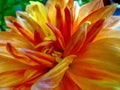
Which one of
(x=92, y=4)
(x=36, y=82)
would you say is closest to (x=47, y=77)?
(x=36, y=82)

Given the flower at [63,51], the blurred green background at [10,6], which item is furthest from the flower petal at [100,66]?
the blurred green background at [10,6]

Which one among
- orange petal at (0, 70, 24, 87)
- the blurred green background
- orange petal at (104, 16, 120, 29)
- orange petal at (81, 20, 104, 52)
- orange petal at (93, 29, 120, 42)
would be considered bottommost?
the blurred green background

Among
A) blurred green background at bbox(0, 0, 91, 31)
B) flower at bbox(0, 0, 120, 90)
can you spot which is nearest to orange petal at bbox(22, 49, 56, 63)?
flower at bbox(0, 0, 120, 90)

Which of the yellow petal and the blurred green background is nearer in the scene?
the yellow petal

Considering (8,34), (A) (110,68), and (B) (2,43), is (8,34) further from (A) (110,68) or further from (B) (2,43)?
(A) (110,68)

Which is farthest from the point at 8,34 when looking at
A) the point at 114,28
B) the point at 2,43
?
the point at 114,28

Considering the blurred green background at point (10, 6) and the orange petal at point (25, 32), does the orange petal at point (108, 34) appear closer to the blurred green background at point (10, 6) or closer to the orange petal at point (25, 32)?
the orange petal at point (25, 32)

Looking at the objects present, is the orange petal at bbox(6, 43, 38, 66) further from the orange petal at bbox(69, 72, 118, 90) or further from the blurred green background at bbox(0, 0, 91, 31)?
the blurred green background at bbox(0, 0, 91, 31)

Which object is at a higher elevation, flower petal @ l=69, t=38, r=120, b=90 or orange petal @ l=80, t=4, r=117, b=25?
orange petal @ l=80, t=4, r=117, b=25
